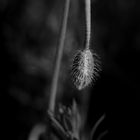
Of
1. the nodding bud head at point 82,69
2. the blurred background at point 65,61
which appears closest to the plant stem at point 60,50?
the nodding bud head at point 82,69

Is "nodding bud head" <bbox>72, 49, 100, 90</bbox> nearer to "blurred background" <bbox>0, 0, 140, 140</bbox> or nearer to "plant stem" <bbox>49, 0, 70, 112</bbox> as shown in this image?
"plant stem" <bbox>49, 0, 70, 112</bbox>

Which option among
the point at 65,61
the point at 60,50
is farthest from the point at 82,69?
the point at 65,61

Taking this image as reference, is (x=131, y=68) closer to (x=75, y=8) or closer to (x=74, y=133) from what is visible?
(x=75, y=8)

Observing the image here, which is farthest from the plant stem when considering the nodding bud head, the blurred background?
the blurred background

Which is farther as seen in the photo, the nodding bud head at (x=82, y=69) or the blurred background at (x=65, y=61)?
the blurred background at (x=65, y=61)

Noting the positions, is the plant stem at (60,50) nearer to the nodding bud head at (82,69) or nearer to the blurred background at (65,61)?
the nodding bud head at (82,69)

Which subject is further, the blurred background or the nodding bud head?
the blurred background

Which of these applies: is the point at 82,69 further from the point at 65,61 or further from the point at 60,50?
the point at 65,61

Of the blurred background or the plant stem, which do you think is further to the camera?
the blurred background

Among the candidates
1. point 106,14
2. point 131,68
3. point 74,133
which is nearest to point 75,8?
point 106,14
